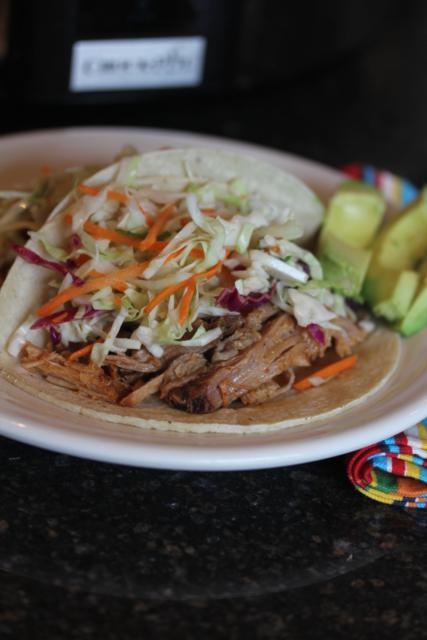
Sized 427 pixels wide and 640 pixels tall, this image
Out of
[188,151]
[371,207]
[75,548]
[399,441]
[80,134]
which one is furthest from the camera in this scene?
[80,134]

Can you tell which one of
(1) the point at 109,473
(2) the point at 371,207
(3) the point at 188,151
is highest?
(3) the point at 188,151

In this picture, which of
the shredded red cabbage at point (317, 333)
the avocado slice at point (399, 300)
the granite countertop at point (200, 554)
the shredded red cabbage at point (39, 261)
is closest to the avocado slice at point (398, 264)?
the avocado slice at point (399, 300)

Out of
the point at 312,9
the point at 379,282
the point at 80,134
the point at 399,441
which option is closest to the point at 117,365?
the point at 399,441

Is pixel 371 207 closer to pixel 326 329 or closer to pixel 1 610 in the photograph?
pixel 326 329

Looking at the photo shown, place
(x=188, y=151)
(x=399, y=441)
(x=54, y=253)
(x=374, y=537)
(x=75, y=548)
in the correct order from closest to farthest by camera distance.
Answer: (x=75, y=548) < (x=374, y=537) < (x=399, y=441) < (x=54, y=253) < (x=188, y=151)

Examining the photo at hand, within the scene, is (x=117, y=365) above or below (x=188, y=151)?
below

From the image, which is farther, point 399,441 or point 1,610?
point 399,441

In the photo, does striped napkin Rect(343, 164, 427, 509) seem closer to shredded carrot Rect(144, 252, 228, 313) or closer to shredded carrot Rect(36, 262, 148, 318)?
shredded carrot Rect(144, 252, 228, 313)
